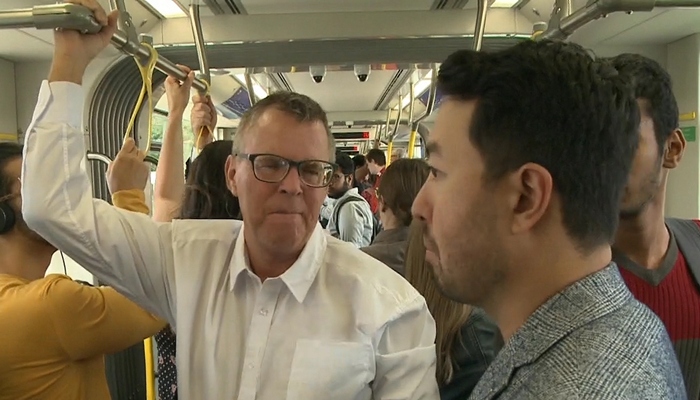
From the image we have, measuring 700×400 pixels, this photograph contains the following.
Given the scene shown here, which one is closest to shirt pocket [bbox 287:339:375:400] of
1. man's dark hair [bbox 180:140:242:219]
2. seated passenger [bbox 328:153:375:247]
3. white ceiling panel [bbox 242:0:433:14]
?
man's dark hair [bbox 180:140:242:219]

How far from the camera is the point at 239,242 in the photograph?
1.34m

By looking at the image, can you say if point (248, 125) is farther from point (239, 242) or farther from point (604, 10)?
point (604, 10)

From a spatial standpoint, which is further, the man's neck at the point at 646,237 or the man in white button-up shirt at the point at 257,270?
the man's neck at the point at 646,237

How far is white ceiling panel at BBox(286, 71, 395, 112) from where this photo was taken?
4.80 meters

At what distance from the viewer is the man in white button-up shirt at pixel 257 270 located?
1.12 meters

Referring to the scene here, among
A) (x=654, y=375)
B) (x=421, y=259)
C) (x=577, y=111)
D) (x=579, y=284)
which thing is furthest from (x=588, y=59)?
(x=421, y=259)

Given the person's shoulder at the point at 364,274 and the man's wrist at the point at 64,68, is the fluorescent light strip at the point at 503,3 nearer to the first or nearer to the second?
the person's shoulder at the point at 364,274

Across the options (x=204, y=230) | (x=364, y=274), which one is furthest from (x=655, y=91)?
(x=204, y=230)

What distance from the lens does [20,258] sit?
1.43 metres


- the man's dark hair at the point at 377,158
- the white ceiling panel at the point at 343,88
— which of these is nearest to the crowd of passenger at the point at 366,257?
the white ceiling panel at the point at 343,88

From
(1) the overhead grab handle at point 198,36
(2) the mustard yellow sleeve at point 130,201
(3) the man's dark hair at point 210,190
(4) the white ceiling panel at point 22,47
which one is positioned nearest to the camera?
(2) the mustard yellow sleeve at point 130,201

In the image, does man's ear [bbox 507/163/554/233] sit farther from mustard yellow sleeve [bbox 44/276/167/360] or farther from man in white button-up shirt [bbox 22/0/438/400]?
mustard yellow sleeve [bbox 44/276/167/360]

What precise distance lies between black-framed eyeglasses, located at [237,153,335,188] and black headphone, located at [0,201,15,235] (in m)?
0.62

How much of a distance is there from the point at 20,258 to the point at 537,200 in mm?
1265
